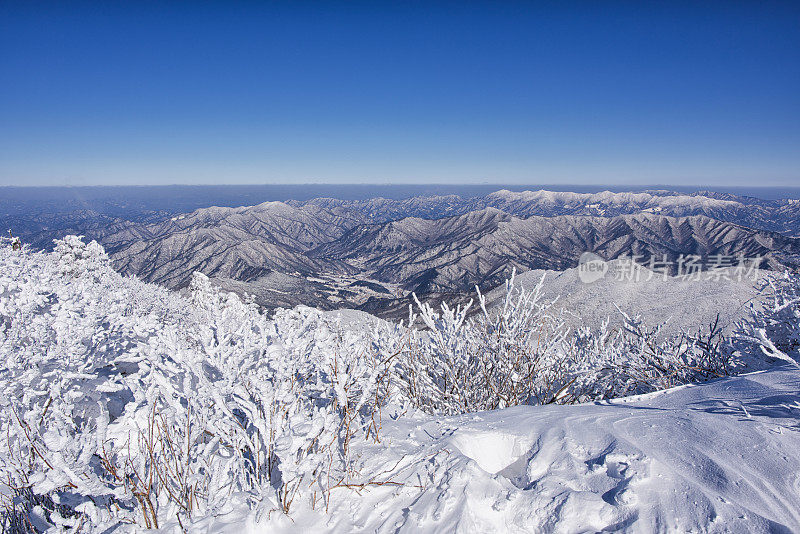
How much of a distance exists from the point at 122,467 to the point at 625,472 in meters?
4.98

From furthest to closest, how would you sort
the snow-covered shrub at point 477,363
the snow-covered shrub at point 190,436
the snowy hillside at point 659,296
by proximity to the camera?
the snowy hillside at point 659,296, the snow-covered shrub at point 477,363, the snow-covered shrub at point 190,436

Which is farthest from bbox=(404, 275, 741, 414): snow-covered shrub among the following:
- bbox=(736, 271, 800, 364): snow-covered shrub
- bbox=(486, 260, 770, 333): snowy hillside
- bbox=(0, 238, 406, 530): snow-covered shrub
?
bbox=(486, 260, 770, 333): snowy hillside

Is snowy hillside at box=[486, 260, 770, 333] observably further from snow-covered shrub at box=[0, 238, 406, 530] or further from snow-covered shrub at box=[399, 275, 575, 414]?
snow-covered shrub at box=[0, 238, 406, 530]

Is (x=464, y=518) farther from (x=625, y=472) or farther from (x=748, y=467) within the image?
(x=748, y=467)

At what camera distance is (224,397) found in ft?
14.5

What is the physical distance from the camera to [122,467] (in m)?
3.54

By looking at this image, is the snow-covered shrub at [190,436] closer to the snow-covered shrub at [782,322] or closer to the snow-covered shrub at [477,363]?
the snow-covered shrub at [477,363]

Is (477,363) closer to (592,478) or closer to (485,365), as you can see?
(485,365)

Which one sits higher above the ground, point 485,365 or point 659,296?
point 485,365

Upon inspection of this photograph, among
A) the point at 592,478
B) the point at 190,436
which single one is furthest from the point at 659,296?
the point at 190,436

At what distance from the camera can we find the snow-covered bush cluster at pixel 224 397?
3.05 metres

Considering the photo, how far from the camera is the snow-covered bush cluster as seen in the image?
3.05m

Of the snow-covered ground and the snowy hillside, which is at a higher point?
the snow-covered ground

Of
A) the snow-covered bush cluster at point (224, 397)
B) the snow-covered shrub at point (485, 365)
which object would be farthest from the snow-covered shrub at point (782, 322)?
the snow-covered shrub at point (485, 365)
